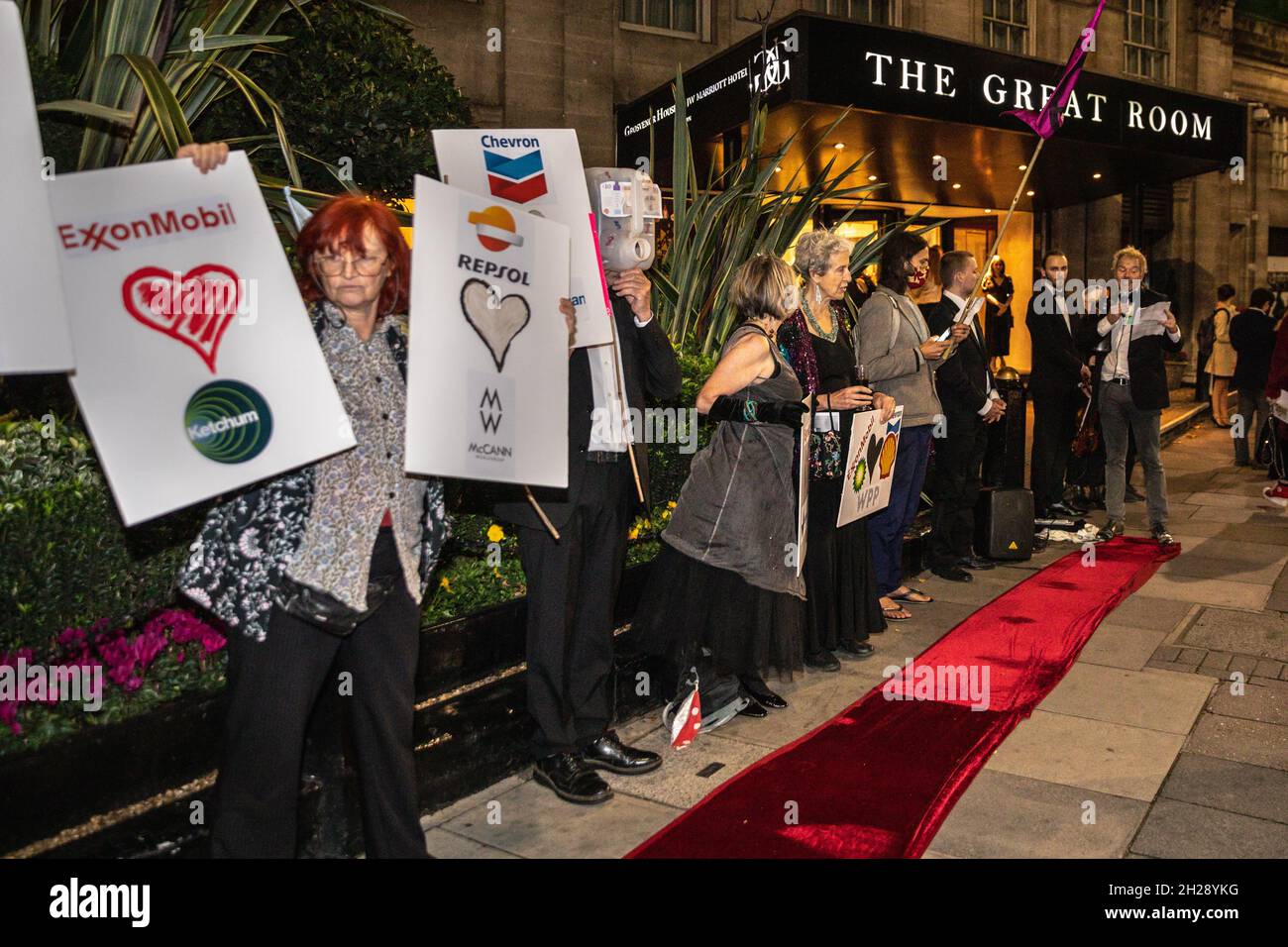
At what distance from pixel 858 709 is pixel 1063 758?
85 centimetres

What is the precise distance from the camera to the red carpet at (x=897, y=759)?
3582mm

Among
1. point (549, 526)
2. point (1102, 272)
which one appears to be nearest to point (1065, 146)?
point (1102, 272)

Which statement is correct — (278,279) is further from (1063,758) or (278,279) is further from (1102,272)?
(1102,272)

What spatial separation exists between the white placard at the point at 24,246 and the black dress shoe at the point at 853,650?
13.3 feet

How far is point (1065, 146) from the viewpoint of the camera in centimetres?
1262

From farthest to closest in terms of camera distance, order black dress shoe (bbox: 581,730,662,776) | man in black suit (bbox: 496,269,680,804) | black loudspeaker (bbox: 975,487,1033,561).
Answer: black loudspeaker (bbox: 975,487,1033,561) < black dress shoe (bbox: 581,730,662,776) < man in black suit (bbox: 496,269,680,804)

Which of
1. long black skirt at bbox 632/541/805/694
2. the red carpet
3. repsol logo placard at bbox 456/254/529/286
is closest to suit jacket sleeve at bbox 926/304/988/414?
the red carpet

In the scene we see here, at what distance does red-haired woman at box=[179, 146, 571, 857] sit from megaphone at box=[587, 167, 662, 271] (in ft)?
3.51

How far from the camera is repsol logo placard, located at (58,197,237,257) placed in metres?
2.33

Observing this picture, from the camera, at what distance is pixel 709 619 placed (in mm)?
4633

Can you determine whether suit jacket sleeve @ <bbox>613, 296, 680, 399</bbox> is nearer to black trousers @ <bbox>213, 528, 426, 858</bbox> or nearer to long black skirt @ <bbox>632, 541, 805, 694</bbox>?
long black skirt @ <bbox>632, 541, 805, 694</bbox>

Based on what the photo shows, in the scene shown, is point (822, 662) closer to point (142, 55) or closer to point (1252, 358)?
point (142, 55)

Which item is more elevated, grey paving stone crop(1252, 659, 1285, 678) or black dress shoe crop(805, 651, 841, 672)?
black dress shoe crop(805, 651, 841, 672)

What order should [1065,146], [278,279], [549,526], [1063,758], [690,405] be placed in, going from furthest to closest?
[1065,146] → [690,405] → [1063,758] → [549,526] → [278,279]
